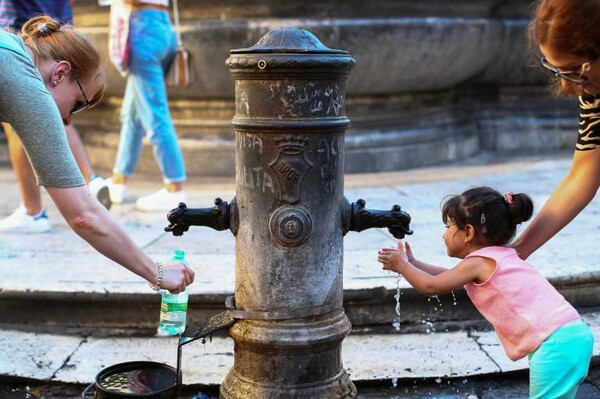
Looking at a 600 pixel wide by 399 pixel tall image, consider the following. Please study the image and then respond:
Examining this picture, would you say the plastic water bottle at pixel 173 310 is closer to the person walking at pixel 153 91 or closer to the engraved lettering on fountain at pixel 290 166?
the engraved lettering on fountain at pixel 290 166

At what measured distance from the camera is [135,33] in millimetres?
5512

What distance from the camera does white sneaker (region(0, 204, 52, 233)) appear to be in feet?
16.3

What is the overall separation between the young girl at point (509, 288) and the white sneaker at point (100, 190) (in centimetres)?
271

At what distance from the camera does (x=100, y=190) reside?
524 cm

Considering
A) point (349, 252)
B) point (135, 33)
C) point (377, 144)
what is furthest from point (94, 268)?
point (377, 144)

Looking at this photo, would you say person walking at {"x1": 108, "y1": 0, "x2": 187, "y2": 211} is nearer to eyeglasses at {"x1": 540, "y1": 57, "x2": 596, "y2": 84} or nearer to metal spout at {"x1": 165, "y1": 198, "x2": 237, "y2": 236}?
metal spout at {"x1": 165, "y1": 198, "x2": 237, "y2": 236}

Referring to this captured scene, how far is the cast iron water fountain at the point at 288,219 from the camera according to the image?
270 cm

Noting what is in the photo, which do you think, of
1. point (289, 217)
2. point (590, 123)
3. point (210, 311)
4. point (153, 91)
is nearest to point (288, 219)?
point (289, 217)

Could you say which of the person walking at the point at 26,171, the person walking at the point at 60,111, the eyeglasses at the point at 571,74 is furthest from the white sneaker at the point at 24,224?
the eyeglasses at the point at 571,74

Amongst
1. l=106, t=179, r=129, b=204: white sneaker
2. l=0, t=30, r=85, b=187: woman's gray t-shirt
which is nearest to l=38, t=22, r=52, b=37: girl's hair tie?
l=0, t=30, r=85, b=187: woman's gray t-shirt

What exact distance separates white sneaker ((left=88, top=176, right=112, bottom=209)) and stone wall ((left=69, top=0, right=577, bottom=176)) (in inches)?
65.3

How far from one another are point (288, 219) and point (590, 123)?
1.05 meters

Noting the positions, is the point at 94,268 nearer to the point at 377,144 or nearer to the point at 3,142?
the point at 377,144

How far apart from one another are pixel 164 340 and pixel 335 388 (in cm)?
106
